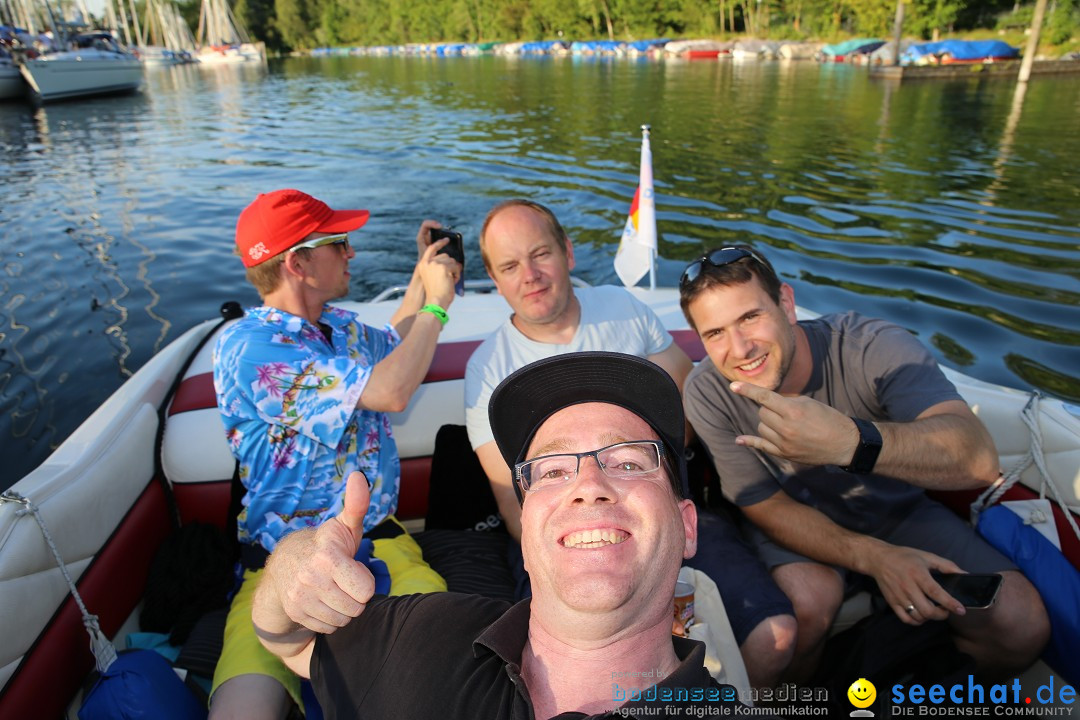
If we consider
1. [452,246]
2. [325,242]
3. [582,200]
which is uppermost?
[325,242]

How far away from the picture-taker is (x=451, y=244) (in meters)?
2.85

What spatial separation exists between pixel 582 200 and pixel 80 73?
29.3m

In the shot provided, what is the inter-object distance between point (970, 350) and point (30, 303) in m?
10.1

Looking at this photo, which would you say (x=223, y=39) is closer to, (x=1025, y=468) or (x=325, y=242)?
(x=325, y=242)

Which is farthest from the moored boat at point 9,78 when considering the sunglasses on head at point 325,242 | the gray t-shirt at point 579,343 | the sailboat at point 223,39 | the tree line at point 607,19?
the tree line at point 607,19

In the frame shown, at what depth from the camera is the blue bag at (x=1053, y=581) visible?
2.02 meters

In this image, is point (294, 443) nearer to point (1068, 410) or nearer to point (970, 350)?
point (1068, 410)

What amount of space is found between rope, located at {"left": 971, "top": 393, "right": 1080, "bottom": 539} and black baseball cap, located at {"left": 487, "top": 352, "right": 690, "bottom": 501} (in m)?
1.50

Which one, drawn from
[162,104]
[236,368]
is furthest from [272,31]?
[236,368]

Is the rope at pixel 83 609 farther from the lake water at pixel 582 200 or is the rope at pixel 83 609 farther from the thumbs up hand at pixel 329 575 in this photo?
the lake water at pixel 582 200

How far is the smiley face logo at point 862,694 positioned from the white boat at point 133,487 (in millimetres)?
897

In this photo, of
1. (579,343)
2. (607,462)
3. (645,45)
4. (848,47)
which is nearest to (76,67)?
(579,343)

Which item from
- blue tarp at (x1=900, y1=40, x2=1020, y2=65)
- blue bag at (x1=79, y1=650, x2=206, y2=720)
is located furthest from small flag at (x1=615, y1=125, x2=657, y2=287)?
blue tarp at (x1=900, y1=40, x2=1020, y2=65)

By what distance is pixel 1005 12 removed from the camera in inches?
1671
